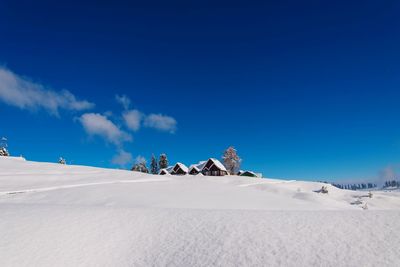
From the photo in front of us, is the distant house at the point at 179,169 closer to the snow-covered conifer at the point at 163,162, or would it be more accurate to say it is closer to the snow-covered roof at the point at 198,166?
the snow-covered roof at the point at 198,166

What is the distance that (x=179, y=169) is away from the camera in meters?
78.9

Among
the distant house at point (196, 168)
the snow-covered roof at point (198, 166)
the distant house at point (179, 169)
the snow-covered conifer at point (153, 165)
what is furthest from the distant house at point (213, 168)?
the snow-covered conifer at point (153, 165)

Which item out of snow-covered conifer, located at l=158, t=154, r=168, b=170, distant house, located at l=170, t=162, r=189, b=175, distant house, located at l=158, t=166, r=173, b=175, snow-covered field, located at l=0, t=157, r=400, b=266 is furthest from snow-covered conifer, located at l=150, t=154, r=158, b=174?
snow-covered field, located at l=0, t=157, r=400, b=266

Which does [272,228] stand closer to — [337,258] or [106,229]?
[337,258]

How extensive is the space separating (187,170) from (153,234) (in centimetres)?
7035

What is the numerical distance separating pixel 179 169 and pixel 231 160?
48.2 ft

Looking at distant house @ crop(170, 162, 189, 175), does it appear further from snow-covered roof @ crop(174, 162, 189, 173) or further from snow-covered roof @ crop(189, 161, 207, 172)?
snow-covered roof @ crop(189, 161, 207, 172)

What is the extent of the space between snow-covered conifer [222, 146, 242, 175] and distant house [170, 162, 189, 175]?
1111cm

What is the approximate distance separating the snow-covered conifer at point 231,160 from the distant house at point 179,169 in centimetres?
1111

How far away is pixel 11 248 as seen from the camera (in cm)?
746

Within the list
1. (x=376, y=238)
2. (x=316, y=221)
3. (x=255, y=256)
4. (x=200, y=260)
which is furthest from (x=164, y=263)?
(x=376, y=238)

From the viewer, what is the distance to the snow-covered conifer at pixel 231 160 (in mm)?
78125

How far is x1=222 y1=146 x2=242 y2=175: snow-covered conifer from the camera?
7812 cm

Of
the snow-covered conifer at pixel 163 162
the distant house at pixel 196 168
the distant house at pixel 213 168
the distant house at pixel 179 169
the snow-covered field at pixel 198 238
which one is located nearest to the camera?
the snow-covered field at pixel 198 238
